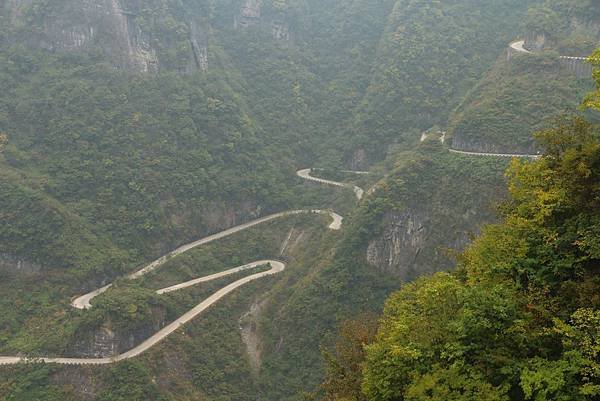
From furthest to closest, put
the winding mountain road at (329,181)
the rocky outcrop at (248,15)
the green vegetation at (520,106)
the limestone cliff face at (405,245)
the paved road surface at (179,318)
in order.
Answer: the rocky outcrop at (248,15)
the winding mountain road at (329,181)
the green vegetation at (520,106)
the limestone cliff face at (405,245)
the paved road surface at (179,318)

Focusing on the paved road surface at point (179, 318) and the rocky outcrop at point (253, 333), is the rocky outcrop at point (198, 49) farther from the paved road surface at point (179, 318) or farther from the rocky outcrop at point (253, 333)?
the rocky outcrop at point (253, 333)

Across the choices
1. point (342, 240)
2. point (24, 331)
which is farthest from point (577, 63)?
point (24, 331)

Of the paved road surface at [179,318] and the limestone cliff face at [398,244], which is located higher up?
the limestone cliff face at [398,244]

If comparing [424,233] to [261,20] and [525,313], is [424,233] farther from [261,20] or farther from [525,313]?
[261,20]

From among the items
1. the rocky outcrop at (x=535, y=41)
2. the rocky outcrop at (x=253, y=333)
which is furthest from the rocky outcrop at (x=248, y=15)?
the rocky outcrop at (x=253, y=333)

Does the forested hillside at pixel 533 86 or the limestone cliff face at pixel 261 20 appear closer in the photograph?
the forested hillside at pixel 533 86

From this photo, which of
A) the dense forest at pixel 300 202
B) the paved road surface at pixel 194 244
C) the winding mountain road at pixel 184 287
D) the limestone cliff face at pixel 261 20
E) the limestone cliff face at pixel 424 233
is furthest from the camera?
the limestone cliff face at pixel 261 20

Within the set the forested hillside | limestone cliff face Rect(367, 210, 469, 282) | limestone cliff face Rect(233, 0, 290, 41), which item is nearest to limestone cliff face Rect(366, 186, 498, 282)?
limestone cliff face Rect(367, 210, 469, 282)
